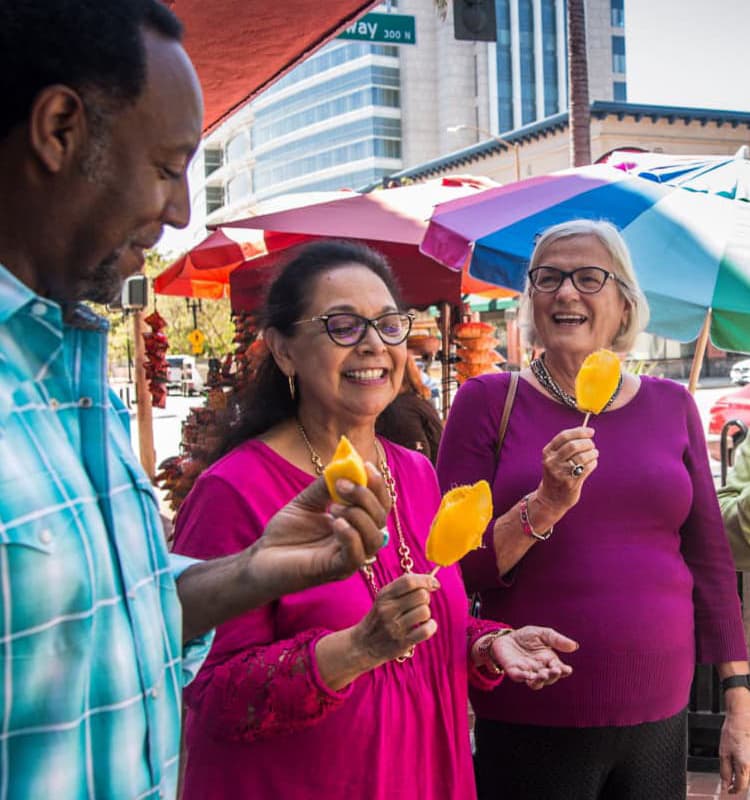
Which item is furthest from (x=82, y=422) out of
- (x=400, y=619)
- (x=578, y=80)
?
(x=578, y=80)

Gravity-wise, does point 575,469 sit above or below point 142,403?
above

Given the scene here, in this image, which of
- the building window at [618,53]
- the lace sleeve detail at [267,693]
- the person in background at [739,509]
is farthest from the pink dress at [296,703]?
the building window at [618,53]

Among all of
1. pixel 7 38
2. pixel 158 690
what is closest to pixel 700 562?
pixel 158 690

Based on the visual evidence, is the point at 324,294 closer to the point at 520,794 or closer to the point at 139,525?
the point at 139,525

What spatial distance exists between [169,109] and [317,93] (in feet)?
325

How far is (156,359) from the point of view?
9078 mm

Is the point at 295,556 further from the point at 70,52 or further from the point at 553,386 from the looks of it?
the point at 553,386

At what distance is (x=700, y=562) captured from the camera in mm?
2586

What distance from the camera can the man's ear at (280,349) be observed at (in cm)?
219

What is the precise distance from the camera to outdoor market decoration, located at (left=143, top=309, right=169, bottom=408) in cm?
904

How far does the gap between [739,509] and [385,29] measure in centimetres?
503

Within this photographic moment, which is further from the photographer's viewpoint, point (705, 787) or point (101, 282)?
point (705, 787)

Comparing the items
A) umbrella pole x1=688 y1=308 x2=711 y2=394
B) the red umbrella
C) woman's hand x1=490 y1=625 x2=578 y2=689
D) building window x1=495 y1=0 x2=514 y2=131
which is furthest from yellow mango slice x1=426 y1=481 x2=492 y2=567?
building window x1=495 y1=0 x2=514 y2=131

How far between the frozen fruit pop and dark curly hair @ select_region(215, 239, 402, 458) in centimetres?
52
